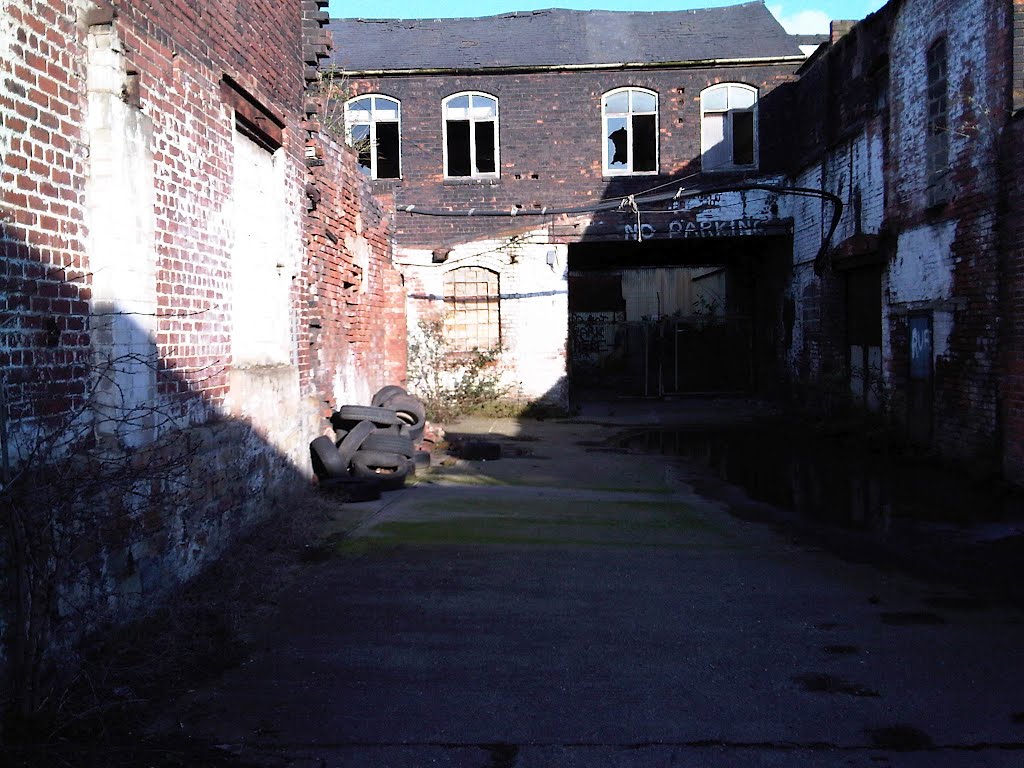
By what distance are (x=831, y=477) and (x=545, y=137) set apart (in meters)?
9.85

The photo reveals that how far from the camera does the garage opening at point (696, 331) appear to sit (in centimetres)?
1828

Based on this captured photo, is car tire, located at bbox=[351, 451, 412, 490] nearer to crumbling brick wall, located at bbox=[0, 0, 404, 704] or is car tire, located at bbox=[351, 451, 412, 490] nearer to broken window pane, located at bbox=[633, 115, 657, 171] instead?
crumbling brick wall, located at bbox=[0, 0, 404, 704]

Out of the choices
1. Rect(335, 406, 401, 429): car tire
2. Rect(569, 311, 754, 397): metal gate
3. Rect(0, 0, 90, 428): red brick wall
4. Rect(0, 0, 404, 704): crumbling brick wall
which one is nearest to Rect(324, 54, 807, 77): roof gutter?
Rect(569, 311, 754, 397): metal gate

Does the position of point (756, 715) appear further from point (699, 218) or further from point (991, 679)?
point (699, 218)

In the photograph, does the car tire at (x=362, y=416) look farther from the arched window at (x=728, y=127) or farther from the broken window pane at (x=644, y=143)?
the arched window at (x=728, y=127)

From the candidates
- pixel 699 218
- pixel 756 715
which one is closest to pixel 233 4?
pixel 756 715

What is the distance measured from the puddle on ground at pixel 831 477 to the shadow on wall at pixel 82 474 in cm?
573

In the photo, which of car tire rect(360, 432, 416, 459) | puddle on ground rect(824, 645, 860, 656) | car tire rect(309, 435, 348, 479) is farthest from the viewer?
car tire rect(360, 432, 416, 459)

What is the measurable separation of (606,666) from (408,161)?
47.9ft

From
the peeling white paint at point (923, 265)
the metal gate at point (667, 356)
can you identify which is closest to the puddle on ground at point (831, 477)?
the peeling white paint at point (923, 265)

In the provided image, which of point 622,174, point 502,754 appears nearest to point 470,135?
point 622,174

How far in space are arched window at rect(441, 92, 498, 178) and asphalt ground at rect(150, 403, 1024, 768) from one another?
38.4 feet

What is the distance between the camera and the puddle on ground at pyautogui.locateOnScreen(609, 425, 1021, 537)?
7.98 metres

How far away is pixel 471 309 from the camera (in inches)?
673
